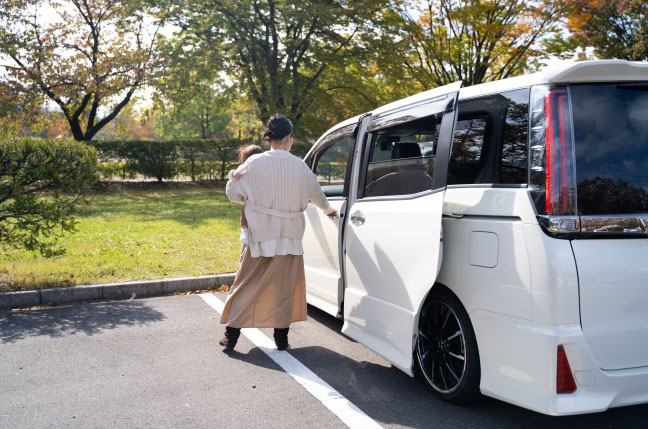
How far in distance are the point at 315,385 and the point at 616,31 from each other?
2337 centimetres

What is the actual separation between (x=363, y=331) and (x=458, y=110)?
1.77m

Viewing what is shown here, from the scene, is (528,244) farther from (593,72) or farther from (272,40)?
(272,40)

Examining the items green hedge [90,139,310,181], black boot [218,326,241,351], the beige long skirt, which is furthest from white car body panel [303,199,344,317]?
green hedge [90,139,310,181]

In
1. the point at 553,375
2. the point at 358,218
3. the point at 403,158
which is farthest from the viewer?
the point at 358,218

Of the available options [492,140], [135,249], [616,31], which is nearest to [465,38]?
[616,31]

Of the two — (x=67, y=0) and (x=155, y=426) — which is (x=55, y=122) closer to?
(x=67, y=0)

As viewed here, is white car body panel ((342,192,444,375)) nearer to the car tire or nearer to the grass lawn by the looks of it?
the car tire

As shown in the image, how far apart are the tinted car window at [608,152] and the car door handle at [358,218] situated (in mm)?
1736

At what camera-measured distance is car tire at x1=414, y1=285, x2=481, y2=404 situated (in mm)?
3348

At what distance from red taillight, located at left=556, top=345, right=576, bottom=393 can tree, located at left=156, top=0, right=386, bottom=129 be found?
17.5 meters

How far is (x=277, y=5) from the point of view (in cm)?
1959

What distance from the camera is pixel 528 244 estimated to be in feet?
9.52

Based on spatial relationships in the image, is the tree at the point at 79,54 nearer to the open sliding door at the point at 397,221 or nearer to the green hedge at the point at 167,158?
the green hedge at the point at 167,158

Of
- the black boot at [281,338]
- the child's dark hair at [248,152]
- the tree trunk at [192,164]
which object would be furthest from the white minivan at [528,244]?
the tree trunk at [192,164]
